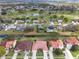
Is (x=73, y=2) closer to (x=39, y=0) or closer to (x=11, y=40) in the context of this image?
(x=39, y=0)

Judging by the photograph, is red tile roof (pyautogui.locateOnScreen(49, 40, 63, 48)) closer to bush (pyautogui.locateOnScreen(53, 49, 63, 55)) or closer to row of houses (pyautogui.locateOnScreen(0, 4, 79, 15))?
bush (pyautogui.locateOnScreen(53, 49, 63, 55))

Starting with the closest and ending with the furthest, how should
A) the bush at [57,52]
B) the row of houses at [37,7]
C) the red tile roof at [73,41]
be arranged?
the bush at [57,52] → the red tile roof at [73,41] → the row of houses at [37,7]

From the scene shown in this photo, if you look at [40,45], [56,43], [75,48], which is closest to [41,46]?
[40,45]

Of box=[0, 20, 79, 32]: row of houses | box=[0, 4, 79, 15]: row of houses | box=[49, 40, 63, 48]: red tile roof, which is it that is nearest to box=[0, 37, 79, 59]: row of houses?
box=[49, 40, 63, 48]: red tile roof

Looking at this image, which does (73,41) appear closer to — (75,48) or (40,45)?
(75,48)

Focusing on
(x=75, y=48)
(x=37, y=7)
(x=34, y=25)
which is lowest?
(x=75, y=48)

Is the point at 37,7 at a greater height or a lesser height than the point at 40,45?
greater

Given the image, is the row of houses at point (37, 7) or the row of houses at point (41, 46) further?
the row of houses at point (37, 7)

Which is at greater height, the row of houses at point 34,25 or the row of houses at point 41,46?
the row of houses at point 34,25

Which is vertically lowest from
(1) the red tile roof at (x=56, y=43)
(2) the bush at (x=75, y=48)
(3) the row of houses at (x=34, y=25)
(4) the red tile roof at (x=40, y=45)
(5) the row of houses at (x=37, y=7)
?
(2) the bush at (x=75, y=48)

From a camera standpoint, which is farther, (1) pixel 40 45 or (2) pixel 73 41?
(2) pixel 73 41

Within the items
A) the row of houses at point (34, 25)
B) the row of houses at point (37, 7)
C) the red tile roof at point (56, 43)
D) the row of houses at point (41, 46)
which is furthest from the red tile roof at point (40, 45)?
the row of houses at point (37, 7)

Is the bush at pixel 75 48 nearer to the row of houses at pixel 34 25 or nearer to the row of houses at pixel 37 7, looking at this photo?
the row of houses at pixel 34 25
